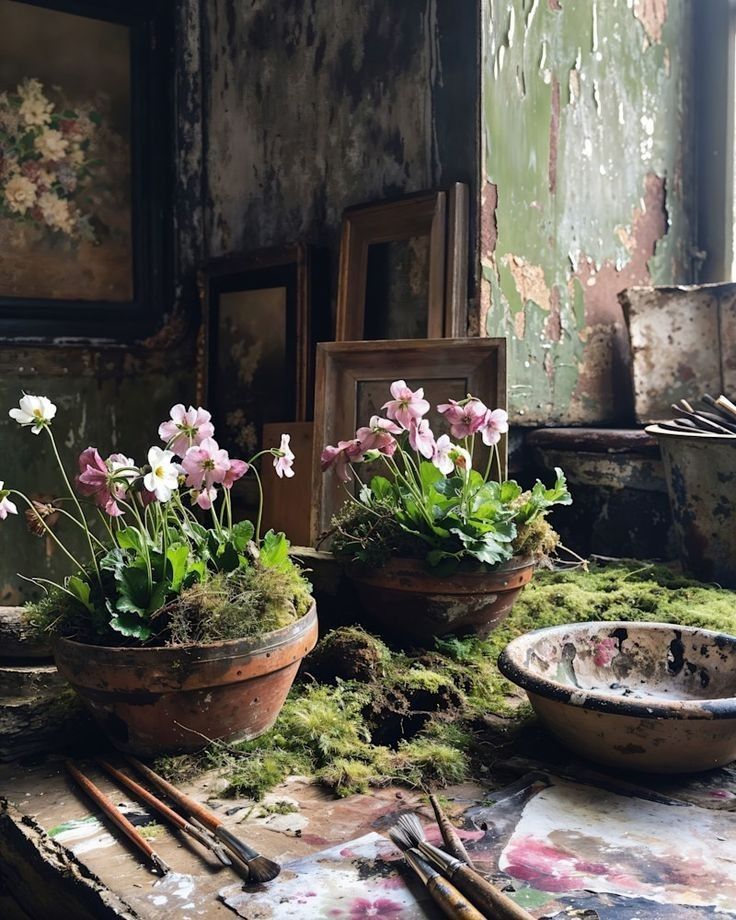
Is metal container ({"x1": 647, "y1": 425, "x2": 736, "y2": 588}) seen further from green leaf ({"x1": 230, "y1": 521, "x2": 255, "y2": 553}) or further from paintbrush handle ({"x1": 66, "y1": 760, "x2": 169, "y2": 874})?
paintbrush handle ({"x1": 66, "y1": 760, "x2": 169, "y2": 874})

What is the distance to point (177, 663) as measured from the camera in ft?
6.38

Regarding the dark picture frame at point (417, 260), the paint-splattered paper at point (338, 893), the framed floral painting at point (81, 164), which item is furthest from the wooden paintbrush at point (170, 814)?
the framed floral painting at point (81, 164)

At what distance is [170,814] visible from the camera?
5.82 ft

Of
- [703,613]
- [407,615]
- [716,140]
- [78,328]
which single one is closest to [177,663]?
[407,615]

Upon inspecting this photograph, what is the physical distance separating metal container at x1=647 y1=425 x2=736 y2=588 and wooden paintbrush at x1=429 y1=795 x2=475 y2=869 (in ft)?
6.58

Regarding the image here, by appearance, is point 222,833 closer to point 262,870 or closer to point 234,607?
point 262,870

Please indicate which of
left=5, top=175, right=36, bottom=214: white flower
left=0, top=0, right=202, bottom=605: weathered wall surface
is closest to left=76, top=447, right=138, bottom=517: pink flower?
left=0, top=0, right=202, bottom=605: weathered wall surface

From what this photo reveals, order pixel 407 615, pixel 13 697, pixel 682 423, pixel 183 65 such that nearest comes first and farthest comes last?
pixel 13 697, pixel 407 615, pixel 682 423, pixel 183 65

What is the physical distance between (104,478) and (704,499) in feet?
7.34

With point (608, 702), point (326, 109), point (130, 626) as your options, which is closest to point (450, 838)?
point (608, 702)

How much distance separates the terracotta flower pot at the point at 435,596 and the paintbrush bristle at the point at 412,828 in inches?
38.5

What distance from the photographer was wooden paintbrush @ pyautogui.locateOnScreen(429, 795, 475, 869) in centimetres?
159

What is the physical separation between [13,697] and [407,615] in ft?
3.58

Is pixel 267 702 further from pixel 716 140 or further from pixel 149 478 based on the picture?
pixel 716 140
